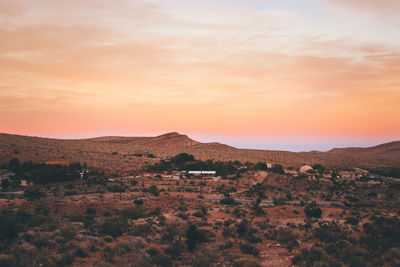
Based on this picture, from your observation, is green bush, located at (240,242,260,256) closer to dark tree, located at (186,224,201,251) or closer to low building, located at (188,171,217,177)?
dark tree, located at (186,224,201,251)

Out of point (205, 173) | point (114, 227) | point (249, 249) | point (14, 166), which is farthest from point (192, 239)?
point (14, 166)

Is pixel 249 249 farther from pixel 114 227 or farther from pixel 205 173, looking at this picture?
pixel 205 173

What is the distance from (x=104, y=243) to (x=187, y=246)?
17.9 feet

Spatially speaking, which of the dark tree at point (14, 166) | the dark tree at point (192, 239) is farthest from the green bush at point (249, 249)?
the dark tree at point (14, 166)

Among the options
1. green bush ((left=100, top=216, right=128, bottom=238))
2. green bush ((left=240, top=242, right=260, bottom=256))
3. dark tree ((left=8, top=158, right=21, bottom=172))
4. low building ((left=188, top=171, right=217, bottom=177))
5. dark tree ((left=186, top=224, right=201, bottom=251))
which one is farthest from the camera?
low building ((left=188, top=171, right=217, bottom=177))

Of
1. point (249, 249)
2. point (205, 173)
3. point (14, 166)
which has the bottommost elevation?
point (249, 249)

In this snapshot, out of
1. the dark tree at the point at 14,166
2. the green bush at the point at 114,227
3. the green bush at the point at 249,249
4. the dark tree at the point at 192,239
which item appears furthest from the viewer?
the dark tree at the point at 14,166

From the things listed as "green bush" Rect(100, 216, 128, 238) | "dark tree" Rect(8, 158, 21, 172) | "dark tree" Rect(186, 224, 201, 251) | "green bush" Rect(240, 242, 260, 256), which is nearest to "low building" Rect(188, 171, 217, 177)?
"dark tree" Rect(8, 158, 21, 172)

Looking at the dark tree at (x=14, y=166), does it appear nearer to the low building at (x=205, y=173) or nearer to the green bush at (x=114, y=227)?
the low building at (x=205, y=173)

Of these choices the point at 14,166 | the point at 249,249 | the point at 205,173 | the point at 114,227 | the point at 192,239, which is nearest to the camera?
the point at 249,249

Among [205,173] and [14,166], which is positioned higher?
[14,166]

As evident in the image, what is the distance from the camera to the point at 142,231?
23000 mm

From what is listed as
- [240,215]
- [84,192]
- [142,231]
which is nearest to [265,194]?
[240,215]

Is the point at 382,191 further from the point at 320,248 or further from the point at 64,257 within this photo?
the point at 64,257
